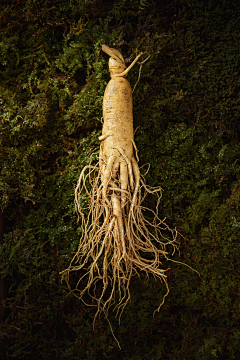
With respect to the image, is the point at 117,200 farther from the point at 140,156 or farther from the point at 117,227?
the point at 140,156

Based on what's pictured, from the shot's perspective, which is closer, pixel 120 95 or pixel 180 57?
pixel 120 95

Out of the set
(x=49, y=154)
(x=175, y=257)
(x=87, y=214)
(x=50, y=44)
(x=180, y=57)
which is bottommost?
(x=175, y=257)

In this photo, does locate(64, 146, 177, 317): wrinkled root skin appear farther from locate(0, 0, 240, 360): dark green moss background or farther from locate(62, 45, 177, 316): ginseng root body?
locate(0, 0, 240, 360): dark green moss background

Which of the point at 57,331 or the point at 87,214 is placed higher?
the point at 87,214

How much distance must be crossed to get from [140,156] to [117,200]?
0.35m

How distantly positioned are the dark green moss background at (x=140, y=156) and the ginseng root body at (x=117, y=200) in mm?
114

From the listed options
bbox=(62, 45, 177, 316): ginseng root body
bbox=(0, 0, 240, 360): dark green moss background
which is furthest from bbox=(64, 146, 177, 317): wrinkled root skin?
bbox=(0, 0, 240, 360): dark green moss background

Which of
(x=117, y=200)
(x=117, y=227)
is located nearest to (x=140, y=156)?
(x=117, y=200)

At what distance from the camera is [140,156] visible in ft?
5.16

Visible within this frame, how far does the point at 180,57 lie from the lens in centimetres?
159

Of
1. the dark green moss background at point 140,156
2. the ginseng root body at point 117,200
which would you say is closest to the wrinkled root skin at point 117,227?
the ginseng root body at point 117,200

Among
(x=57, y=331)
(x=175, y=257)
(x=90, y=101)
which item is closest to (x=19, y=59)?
(x=90, y=101)

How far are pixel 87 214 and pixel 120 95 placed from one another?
77 cm

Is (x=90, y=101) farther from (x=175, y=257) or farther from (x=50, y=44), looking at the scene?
(x=175, y=257)
